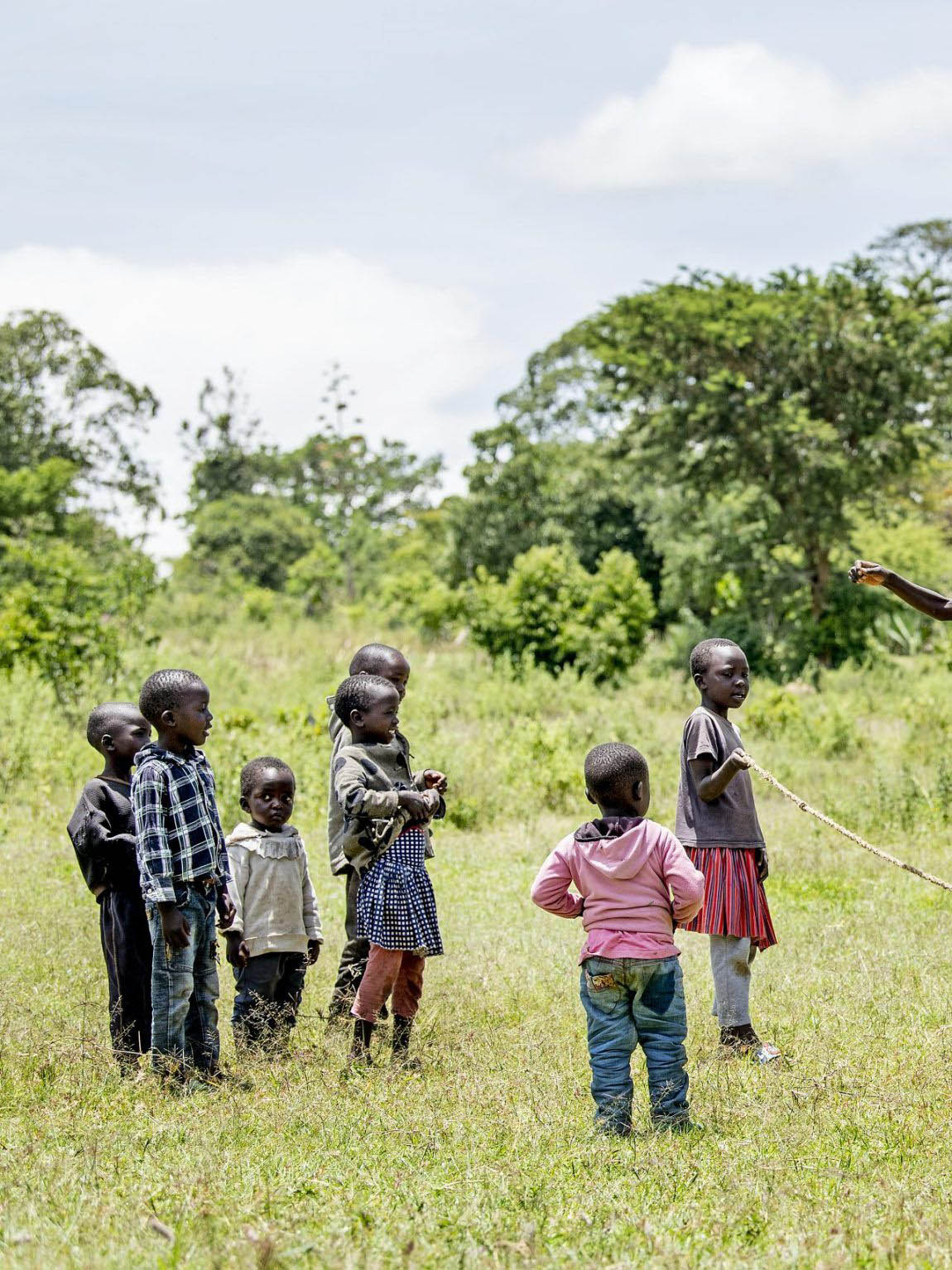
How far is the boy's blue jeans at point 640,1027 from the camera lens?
Result: 13.1 ft

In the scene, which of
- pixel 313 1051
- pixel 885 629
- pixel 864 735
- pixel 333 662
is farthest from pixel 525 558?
pixel 313 1051

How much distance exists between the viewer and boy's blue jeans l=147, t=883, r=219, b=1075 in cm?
461

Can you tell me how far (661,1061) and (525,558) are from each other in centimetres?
1644

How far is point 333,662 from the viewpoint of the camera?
17.6m

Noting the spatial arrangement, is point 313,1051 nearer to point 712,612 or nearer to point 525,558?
point 525,558

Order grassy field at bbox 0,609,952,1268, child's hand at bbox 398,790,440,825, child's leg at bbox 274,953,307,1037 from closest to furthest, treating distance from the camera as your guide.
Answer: grassy field at bbox 0,609,952,1268 → child's hand at bbox 398,790,440,825 → child's leg at bbox 274,953,307,1037

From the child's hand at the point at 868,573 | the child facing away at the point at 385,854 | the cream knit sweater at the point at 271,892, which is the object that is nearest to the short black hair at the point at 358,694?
the child facing away at the point at 385,854

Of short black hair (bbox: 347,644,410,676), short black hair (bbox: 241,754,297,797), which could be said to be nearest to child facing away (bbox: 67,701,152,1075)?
short black hair (bbox: 241,754,297,797)

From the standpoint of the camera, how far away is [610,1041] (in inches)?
157

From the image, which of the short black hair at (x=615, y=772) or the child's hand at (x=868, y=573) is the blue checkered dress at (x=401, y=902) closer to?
the short black hair at (x=615, y=772)

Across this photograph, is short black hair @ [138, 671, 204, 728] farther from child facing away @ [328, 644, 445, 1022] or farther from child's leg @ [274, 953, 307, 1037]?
child's leg @ [274, 953, 307, 1037]

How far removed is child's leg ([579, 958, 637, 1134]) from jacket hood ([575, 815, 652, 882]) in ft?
0.95

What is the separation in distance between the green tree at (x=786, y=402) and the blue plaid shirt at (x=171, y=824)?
1692 centimetres

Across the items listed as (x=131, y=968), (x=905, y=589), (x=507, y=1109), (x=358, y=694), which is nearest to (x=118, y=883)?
(x=131, y=968)
